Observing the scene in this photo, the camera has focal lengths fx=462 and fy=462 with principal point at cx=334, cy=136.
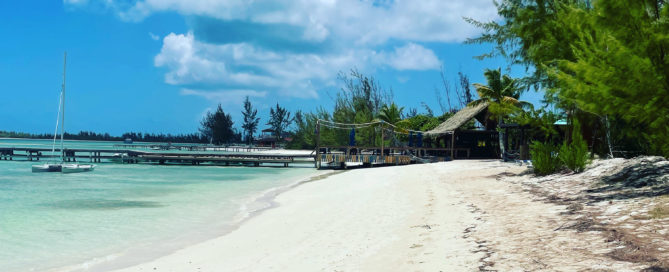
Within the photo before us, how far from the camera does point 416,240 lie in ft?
23.1

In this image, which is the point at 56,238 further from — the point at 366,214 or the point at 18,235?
the point at 366,214

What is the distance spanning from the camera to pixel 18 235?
11453 millimetres

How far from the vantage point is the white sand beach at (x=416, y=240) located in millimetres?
5328

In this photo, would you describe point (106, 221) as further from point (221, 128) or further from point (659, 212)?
point (221, 128)

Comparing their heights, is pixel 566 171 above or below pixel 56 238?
above

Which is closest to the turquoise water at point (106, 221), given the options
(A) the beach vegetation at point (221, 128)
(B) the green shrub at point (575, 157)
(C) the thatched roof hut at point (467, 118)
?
(B) the green shrub at point (575, 157)

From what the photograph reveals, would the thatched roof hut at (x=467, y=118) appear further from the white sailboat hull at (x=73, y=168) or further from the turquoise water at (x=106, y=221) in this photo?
the white sailboat hull at (x=73, y=168)

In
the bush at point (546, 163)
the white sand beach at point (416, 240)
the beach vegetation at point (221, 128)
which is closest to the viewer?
the white sand beach at point (416, 240)

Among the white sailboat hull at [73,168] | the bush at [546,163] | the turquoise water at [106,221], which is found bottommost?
the turquoise water at [106,221]

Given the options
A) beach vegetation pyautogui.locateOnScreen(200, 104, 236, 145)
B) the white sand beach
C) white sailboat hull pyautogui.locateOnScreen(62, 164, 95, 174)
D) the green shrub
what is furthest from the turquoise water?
beach vegetation pyautogui.locateOnScreen(200, 104, 236, 145)

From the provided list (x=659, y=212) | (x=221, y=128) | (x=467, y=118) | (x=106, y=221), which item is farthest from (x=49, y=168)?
(x=221, y=128)

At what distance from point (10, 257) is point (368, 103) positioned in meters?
62.3

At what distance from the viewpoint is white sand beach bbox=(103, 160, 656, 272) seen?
5328 mm

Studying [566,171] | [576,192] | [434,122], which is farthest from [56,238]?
[434,122]
